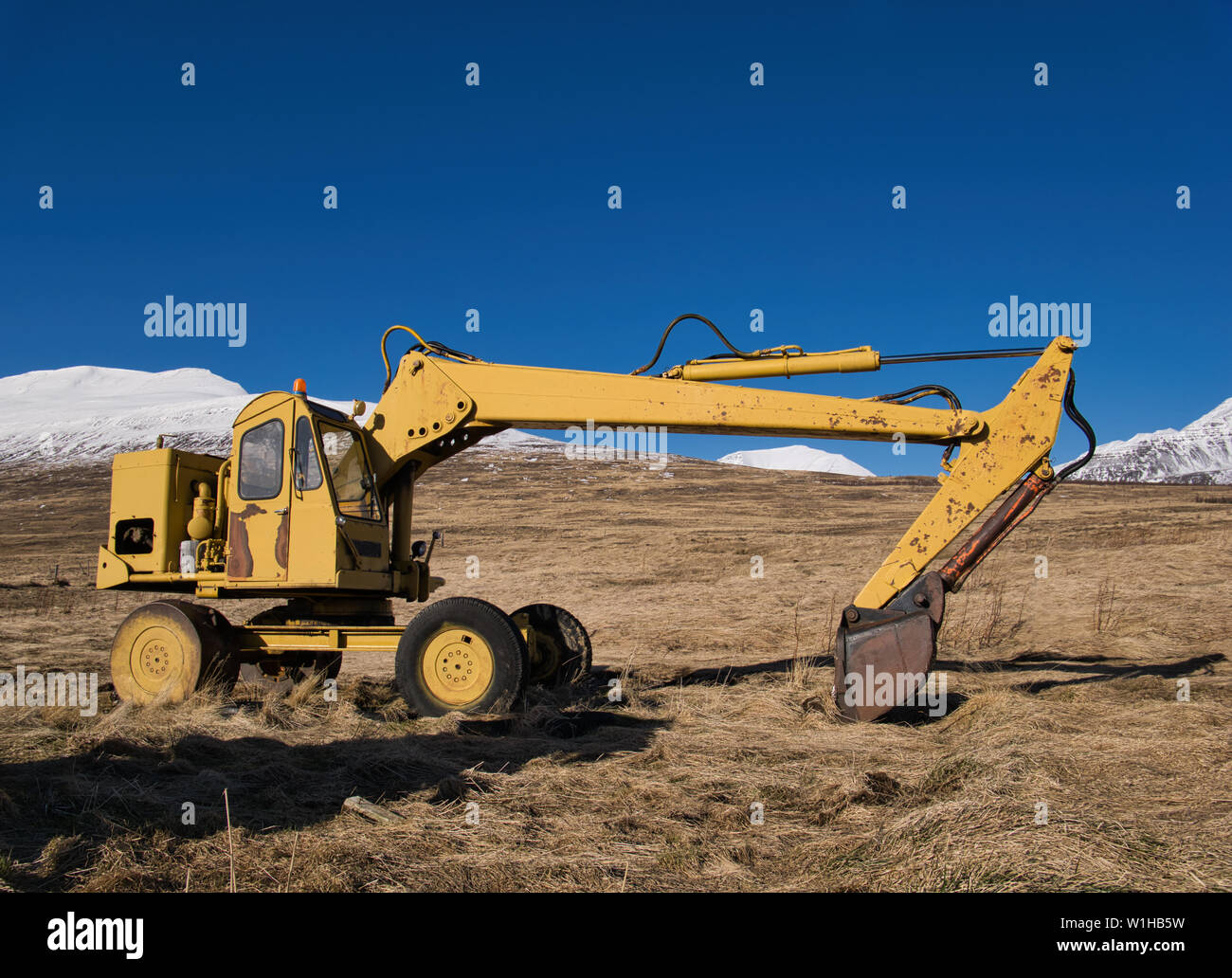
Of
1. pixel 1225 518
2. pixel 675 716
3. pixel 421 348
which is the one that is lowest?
pixel 675 716

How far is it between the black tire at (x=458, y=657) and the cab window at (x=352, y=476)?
1.39 m

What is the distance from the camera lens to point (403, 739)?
686 cm

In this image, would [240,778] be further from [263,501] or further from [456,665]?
[263,501]

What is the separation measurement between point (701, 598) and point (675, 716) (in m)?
9.79

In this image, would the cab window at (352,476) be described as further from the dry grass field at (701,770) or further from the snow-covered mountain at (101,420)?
the snow-covered mountain at (101,420)

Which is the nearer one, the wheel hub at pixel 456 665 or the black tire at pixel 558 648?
the wheel hub at pixel 456 665

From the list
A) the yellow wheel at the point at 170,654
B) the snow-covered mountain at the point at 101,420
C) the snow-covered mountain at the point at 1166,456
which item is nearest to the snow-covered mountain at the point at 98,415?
the snow-covered mountain at the point at 101,420

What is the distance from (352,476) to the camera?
859cm

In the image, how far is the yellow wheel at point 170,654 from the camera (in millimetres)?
8328

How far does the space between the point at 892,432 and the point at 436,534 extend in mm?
4713

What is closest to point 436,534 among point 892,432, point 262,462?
point 262,462
